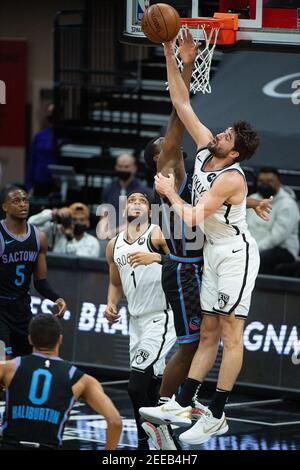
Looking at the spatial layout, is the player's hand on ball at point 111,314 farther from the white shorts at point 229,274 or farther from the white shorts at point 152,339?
the white shorts at point 229,274

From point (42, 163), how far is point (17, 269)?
765 cm

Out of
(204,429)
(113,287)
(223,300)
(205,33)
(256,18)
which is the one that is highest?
(256,18)

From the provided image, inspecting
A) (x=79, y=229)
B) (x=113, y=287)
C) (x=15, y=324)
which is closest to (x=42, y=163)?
(x=79, y=229)

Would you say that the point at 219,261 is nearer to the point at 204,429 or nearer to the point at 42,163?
the point at 204,429

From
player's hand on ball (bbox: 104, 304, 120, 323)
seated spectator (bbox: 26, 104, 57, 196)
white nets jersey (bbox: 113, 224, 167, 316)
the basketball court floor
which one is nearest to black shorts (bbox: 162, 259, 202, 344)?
white nets jersey (bbox: 113, 224, 167, 316)

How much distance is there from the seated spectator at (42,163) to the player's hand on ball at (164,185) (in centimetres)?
931

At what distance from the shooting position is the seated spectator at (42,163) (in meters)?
18.9

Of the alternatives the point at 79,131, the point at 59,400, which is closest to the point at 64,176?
the point at 79,131

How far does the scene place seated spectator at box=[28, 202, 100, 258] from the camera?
14922 millimetres

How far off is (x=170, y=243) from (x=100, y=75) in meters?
10.3

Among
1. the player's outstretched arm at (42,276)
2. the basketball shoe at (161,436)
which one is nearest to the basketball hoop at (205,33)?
the player's outstretched arm at (42,276)

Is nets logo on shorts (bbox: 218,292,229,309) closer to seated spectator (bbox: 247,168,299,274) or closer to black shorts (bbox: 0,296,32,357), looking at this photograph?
black shorts (bbox: 0,296,32,357)

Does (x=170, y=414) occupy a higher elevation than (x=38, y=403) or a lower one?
lower

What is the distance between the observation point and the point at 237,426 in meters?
12.2
